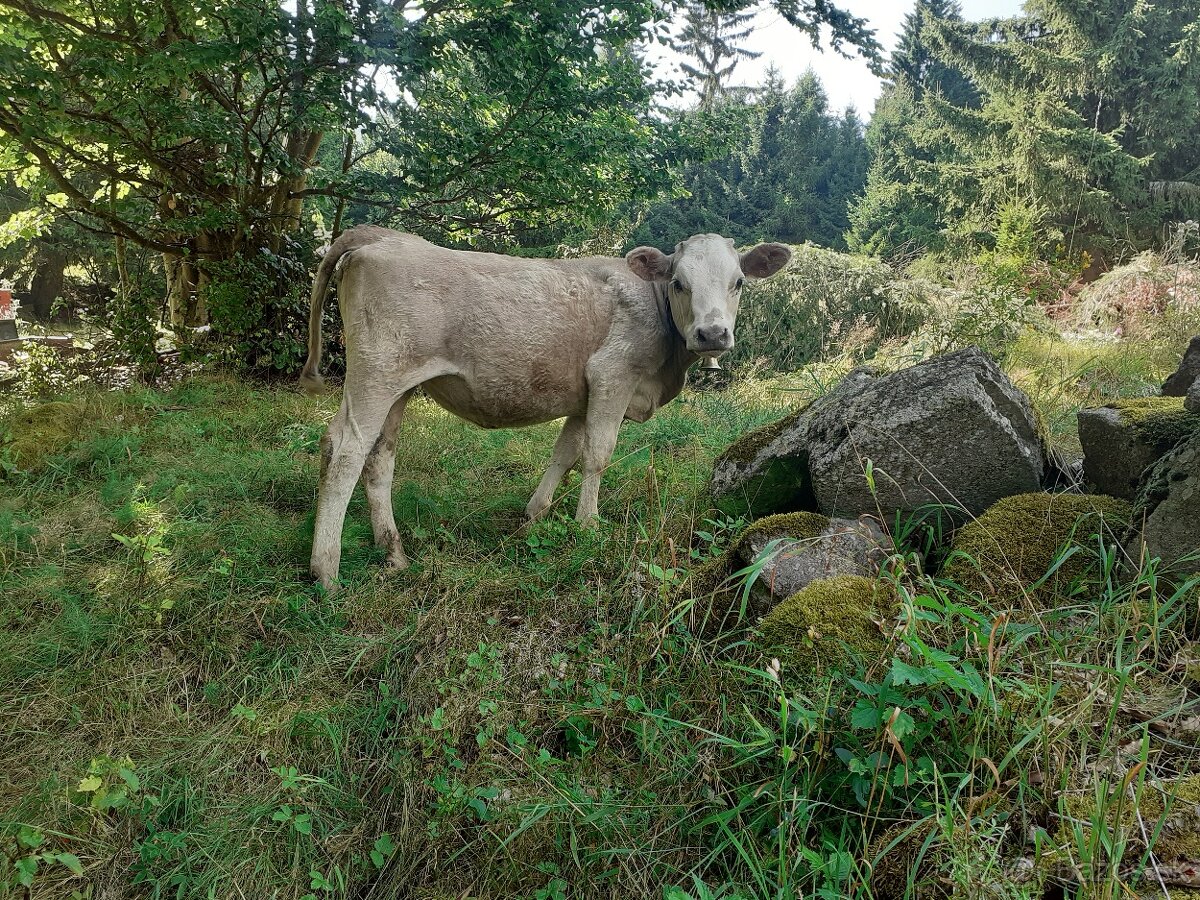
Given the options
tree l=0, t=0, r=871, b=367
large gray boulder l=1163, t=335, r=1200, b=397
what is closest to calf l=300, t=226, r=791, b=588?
large gray boulder l=1163, t=335, r=1200, b=397

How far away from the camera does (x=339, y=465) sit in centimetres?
369

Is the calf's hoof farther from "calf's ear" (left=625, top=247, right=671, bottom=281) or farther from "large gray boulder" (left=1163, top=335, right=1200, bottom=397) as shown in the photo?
"large gray boulder" (left=1163, top=335, right=1200, bottom=397)

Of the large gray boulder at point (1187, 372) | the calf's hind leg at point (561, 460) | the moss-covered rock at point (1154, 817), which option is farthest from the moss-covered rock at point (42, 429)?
the large gray boulder at point (1187, 372)

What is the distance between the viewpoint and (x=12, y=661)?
2895 mm

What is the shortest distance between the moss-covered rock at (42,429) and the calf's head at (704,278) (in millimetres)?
4673

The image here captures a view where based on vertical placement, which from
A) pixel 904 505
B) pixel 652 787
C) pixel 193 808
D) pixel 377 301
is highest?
pixel 377 301

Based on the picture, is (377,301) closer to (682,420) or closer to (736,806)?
(736,806)

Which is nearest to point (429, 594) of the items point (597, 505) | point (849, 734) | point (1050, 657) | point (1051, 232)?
point (597, 505)

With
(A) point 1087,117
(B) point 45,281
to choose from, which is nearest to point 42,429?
(B) point 45,281

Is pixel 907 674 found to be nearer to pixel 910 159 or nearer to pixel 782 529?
pixel 782 529

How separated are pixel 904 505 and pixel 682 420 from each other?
3714 mm

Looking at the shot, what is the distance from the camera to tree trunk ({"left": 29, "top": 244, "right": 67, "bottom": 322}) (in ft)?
73.7

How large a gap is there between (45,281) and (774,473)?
2877 cm

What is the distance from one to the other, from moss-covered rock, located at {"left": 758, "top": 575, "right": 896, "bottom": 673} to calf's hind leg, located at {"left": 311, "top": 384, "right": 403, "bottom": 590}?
7.54ft
